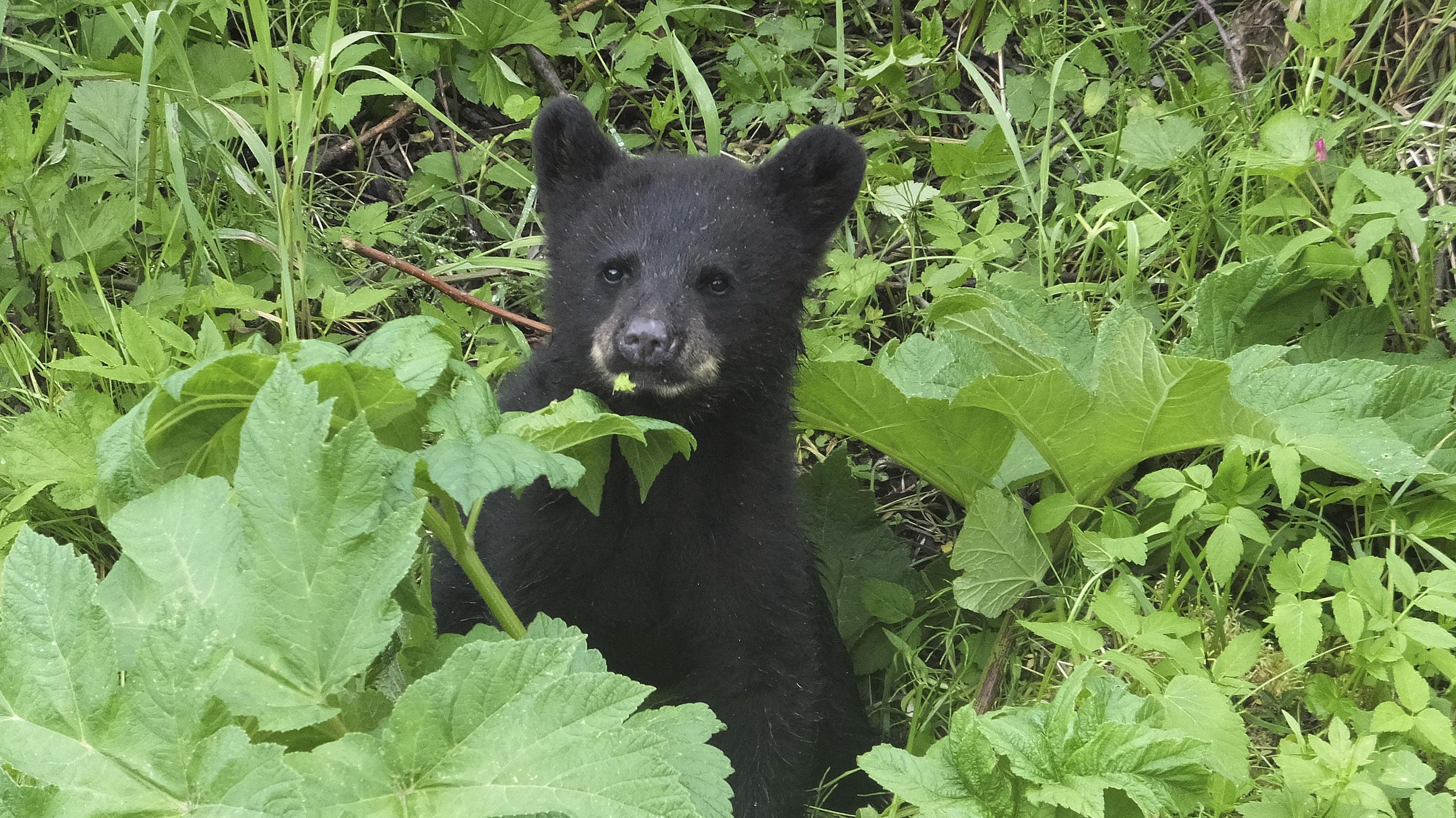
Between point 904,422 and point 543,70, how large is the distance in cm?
267

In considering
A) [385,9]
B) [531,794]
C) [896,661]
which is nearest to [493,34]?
[385,9]

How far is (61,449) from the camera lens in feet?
11.6

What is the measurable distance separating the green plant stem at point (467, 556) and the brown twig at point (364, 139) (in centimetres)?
333

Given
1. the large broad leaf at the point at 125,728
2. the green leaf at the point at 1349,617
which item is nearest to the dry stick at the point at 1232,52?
the green leaf at the point at 1349,617

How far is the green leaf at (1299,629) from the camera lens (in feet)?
9.24

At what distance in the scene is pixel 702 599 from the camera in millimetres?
3350

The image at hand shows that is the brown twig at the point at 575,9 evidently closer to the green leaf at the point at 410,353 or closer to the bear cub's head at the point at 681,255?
the bear cub's head at the point at 681,255

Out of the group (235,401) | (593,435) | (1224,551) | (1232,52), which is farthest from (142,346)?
(1232,52)

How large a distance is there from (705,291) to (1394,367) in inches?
69.6

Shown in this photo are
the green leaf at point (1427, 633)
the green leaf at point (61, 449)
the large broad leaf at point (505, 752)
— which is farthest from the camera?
the green leaf at point (61, 449)

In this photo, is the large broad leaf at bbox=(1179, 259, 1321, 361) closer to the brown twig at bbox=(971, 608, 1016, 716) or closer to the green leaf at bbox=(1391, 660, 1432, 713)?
the brown twig at bbox=(971, 608, 1016, 716)

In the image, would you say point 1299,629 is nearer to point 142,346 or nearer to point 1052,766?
point 1052,766

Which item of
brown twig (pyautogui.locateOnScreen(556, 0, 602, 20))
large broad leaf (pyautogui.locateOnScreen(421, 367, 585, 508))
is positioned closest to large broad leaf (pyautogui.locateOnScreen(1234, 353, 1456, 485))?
large broad leaf (pyautogui.locateOnScreen(421, 367, 585, 508))

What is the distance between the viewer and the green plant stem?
2.30 m
